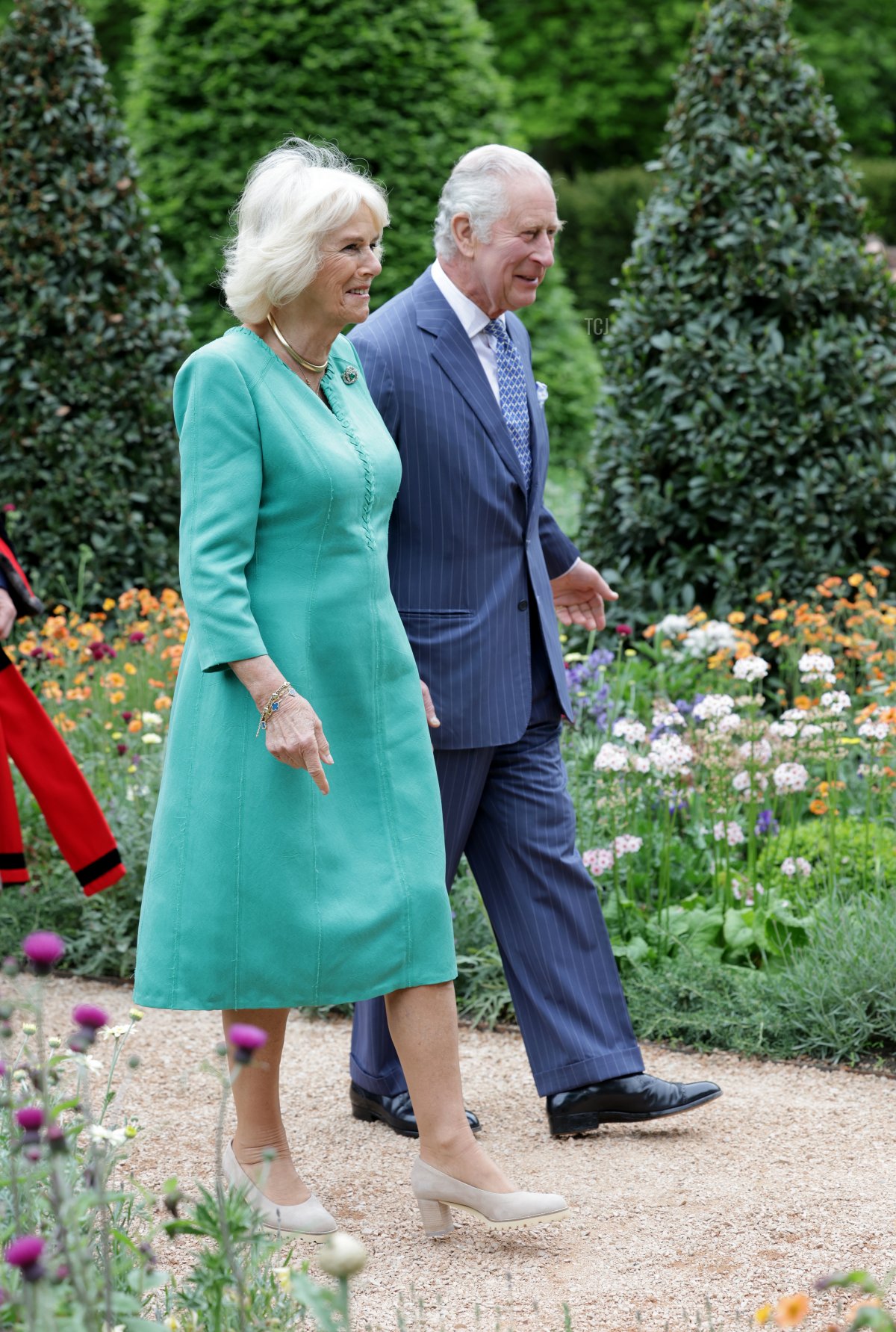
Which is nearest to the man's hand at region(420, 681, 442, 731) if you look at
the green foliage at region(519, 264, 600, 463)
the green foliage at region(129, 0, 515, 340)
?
the green foliage at region(129, 0, 515, 340)

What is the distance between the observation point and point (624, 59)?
20828mm

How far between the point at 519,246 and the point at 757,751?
1869 millimetres

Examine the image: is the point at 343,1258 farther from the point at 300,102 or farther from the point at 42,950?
the point at 300,102

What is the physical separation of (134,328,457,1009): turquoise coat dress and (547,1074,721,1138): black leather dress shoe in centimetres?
74

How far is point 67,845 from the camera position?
3.89 metres

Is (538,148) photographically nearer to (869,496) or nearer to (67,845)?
(869,496)

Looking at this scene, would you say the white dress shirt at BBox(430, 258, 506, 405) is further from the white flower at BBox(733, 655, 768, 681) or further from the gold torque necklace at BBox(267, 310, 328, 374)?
the white flower at BBox(733, 655, 768, 681)

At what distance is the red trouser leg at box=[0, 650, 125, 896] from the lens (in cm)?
384

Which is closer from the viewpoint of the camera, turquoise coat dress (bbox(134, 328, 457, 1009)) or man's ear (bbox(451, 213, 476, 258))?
turquoise coat dress (bbox(134, 328, 457, 1009))

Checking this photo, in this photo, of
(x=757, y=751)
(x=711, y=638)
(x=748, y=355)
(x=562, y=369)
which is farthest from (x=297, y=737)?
(x=562, y=369)

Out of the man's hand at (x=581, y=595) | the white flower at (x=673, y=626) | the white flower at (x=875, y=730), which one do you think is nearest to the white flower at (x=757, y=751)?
the white flower at (x=875, y=730)

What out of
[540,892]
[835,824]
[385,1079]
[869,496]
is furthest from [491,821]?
[869,496]

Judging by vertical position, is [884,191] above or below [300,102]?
above

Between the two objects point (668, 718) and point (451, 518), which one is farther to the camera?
point (668, 718)
